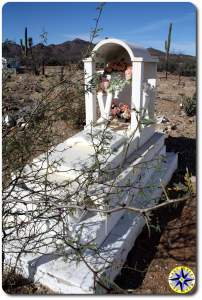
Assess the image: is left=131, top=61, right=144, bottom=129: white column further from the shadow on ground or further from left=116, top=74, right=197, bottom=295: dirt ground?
the shadow on ground

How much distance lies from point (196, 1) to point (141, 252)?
157 centimetres

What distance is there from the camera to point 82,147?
2.32 meters

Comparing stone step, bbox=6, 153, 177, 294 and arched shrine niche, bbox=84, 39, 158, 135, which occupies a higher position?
arched shrine niche, bbox=84, 39, 158, 135

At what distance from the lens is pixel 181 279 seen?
5.35ft

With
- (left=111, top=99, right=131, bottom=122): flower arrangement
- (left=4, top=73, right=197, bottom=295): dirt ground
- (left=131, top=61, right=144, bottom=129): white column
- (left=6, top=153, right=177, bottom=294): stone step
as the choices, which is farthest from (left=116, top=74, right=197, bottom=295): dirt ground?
(left=111, top=99, right=131, bottom=122): flower arrangement

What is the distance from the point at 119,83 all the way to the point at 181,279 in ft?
6.43

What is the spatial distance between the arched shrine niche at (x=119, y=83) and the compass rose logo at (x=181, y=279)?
4.52 ft

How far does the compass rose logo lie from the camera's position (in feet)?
4.85

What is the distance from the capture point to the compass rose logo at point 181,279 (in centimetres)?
148

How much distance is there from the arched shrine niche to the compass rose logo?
1.38m

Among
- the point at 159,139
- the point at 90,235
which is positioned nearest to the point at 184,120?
the point at 159,139

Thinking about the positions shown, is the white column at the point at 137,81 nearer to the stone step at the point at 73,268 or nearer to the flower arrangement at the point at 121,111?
the flower arrangement at the point at 121,111

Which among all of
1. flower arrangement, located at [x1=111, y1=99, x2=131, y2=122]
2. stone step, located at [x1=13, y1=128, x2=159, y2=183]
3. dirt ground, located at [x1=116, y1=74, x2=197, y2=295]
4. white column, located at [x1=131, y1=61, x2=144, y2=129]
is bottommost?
dirt ground, located at [x1=116, y1=74, x2=197, y2=295]

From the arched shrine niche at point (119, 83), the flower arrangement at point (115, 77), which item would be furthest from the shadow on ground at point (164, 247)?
the flower arrangement at point (115, 77)
